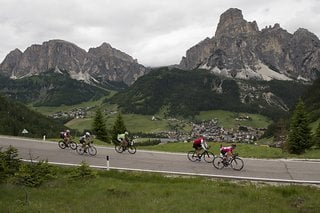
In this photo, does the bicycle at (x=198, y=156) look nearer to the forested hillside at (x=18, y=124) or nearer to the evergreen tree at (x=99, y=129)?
the evergreen tree at (x=99, y=129)

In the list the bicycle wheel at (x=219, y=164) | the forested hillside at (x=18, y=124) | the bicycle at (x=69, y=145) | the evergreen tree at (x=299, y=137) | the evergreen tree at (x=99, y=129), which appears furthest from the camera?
the forested hillside at (x=18, y=124)

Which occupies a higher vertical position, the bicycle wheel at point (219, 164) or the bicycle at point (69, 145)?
the bicycle at point (69, 145)

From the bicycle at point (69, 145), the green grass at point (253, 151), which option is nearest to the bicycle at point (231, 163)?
the green grass at point (253, 151)

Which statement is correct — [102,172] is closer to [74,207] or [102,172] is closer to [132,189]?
[132,189]

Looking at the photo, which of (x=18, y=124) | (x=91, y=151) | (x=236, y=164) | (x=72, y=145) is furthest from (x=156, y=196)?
(x=18, y=124)

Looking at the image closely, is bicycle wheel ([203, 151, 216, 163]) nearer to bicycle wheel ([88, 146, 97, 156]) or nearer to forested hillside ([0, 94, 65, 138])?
bicycle wheel ([88, 146, 97, 156])

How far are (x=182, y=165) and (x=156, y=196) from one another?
33.6 feet

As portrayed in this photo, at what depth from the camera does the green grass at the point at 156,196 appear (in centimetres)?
1672

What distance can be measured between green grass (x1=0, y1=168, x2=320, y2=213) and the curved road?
255cm

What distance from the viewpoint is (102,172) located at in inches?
997

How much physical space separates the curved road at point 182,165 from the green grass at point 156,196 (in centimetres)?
255

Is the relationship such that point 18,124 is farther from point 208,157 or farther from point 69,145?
point 208,157

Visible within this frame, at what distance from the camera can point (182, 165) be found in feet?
95.8

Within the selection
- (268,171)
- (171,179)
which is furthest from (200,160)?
(171,179)
